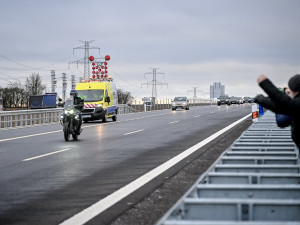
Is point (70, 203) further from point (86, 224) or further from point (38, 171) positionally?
point (38, 171)

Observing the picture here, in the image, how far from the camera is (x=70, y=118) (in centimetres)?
1722

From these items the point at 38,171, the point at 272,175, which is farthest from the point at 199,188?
the point at 38,171

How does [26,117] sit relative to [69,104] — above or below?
below

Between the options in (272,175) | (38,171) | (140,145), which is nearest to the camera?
(272,175)

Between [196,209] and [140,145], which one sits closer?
[196,209]

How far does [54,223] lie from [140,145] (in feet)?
32.0

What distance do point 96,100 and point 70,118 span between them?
42.5 feet

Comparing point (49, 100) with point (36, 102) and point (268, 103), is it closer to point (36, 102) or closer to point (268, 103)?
point (36, 102)

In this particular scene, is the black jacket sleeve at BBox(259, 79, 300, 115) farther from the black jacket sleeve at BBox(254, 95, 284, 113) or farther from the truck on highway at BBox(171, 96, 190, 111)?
the truck on highway at BBox(171, 96, 190, 111)

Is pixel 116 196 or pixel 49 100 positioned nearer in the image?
pixel 116 196

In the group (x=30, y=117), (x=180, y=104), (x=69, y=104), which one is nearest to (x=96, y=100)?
(x=30, y=117)

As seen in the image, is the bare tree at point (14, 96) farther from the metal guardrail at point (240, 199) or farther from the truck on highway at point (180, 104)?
the metal guardrail at point (240, 199)

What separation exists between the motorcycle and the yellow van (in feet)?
35.7

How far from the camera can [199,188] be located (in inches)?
160
